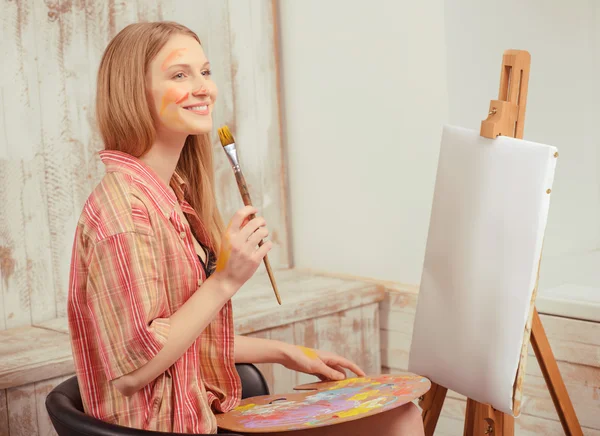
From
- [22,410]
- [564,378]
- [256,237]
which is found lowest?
[564,378]

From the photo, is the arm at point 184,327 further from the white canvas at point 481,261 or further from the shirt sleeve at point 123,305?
the white canvas at point 481,261

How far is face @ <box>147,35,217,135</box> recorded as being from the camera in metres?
1.46

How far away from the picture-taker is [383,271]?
2.82m

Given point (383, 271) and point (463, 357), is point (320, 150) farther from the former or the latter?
point (463, 357)

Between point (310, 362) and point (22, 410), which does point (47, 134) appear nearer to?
point (22, 410)

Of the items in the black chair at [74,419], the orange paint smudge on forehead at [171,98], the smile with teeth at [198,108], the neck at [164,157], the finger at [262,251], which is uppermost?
the orange paint smudge on forehead at [171,98]

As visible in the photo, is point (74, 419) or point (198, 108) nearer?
point (74, 419)

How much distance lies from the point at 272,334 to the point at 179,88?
1.18 metres

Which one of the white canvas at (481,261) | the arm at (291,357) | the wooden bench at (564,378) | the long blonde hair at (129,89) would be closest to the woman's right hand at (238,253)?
A: the long blonde hair at (129,89)

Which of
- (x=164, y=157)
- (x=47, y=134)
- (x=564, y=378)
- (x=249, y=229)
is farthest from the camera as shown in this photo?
(x=47, y=134)

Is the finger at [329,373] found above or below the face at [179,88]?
below

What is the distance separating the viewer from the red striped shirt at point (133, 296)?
1.30 m

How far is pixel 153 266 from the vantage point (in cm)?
133

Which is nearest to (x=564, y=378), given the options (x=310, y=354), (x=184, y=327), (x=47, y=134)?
(x=310, y=354)
